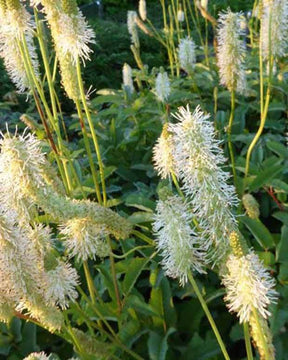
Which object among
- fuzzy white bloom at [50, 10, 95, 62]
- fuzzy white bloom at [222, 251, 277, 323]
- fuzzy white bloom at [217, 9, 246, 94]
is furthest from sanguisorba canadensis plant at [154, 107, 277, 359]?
fuzzy white bloom at [217, 9, 246, 94]

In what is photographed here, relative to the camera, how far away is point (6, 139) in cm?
111

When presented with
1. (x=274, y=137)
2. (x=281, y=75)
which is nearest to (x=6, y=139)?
(x=274, y=137)

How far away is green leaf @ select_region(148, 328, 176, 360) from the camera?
5.10 feet

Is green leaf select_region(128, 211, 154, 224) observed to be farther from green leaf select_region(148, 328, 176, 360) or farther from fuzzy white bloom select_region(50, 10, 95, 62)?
fuzzy white bloom select_region(50, 10, 95, 62)

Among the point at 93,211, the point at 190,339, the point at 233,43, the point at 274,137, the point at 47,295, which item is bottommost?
the point at 190,339

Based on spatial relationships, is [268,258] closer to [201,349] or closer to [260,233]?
[260,233]

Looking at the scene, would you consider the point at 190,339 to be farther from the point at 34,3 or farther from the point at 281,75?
the point at 281,75


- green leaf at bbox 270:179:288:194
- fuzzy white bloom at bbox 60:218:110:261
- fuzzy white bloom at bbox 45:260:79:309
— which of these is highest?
fuzzy white bloom at bbox 60:218:110:261

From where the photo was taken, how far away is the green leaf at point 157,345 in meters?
1.56

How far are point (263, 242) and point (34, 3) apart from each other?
1040 millimetres

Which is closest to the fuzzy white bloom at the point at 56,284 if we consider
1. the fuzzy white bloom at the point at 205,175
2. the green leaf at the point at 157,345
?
the fuzzy white bloom at the point at 205,175

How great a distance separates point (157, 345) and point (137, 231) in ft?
1.14

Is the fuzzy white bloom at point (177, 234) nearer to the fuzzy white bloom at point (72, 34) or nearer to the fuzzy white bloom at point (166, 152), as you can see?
the fuzzy white bloom at point (166, 152)

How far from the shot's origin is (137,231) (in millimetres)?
1569
